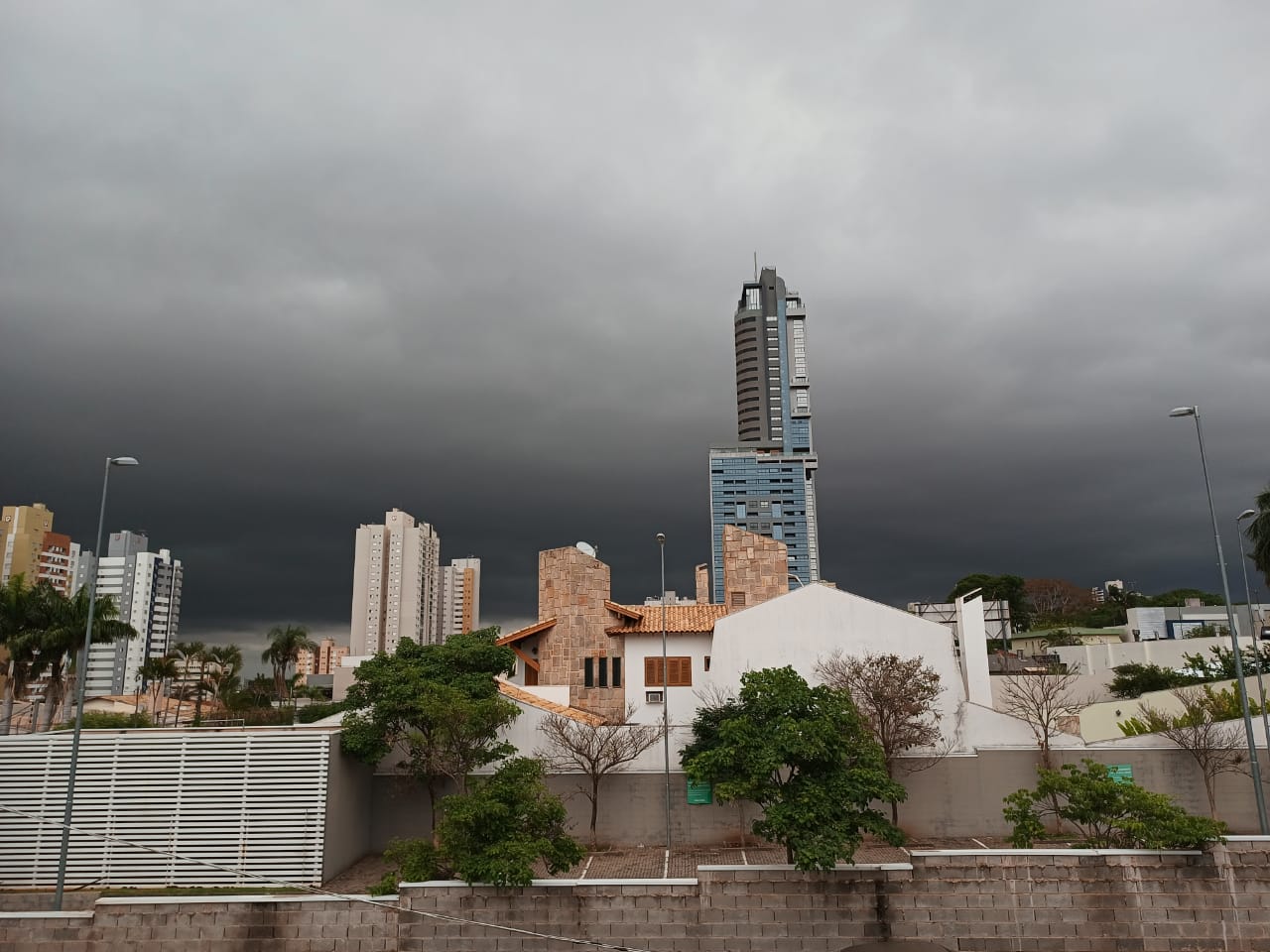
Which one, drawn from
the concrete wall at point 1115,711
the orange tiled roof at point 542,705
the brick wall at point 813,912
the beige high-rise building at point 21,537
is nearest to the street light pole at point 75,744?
the brick wall at point 813,912

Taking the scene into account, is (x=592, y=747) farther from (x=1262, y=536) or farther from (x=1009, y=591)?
(x=1009, y=591)

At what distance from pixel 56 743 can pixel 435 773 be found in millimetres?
11369

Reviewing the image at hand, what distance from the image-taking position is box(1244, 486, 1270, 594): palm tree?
162ft

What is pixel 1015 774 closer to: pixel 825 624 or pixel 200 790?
pixel 825 624

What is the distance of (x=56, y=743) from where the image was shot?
25.1 meters

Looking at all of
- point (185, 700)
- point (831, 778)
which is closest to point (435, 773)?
point (831, 778)

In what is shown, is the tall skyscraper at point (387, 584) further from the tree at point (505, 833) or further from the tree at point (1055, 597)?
the tree at point (505, 833)

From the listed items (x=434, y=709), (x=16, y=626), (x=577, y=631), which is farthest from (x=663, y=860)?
(x=16, y=626)

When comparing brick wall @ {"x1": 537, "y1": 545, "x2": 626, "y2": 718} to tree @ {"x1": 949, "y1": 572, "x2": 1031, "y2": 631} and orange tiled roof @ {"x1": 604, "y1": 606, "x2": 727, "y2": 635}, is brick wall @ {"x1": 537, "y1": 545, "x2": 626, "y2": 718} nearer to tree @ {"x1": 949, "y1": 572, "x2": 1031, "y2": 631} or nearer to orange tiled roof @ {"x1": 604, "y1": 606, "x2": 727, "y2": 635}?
orange tiled roof @ {"x1": 604, "y1": 606, "x2": 727, "y2": 635}

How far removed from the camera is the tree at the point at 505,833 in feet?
59.9

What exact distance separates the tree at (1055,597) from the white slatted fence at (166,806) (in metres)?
108

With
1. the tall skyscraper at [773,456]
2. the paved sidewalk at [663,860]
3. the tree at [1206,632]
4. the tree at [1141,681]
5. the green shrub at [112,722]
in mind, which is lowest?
the paved sidewalk at [663,860]

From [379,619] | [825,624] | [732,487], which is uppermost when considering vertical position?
[732,487]

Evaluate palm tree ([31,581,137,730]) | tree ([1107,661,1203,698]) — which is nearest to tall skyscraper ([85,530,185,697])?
palm tree ([31,581,137,730])
